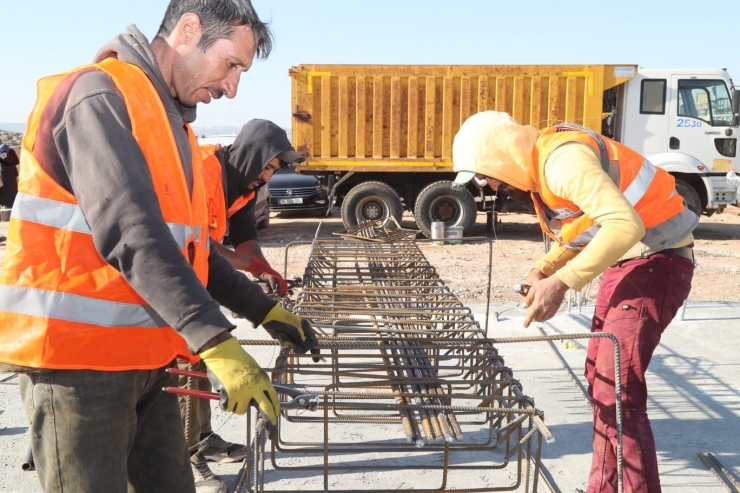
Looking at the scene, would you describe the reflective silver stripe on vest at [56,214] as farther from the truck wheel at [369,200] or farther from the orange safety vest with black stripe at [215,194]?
the truck wheel at [369,200]

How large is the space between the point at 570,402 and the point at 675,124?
9.01 metres

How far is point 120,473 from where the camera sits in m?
1.82

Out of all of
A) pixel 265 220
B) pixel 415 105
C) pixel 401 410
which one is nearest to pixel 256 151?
pixel 401 410

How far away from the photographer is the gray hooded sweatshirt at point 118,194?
154 centimetres

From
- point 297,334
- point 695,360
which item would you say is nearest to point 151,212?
point 297,334

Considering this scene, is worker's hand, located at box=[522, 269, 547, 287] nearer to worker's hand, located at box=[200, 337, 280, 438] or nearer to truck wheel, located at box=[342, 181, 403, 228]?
worker's hand, located at box=[200, 337, 280, 438]

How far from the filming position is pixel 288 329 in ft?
7.72

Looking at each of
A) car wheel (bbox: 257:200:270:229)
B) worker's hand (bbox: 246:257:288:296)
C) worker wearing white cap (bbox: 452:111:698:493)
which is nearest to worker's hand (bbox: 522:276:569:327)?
worker wearing white cap (bbox: 452:111:698:493)

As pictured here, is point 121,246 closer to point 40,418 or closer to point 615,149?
point 40,418

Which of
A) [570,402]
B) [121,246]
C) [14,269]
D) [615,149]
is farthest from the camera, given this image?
[570,402]

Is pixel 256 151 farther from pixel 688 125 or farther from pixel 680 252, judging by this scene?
pixel 688 125

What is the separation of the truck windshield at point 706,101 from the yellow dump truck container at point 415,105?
3.43 feet

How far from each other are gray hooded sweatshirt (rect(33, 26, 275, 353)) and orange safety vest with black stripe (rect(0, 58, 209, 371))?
0.16 feet

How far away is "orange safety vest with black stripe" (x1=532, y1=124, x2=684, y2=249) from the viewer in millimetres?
2803
